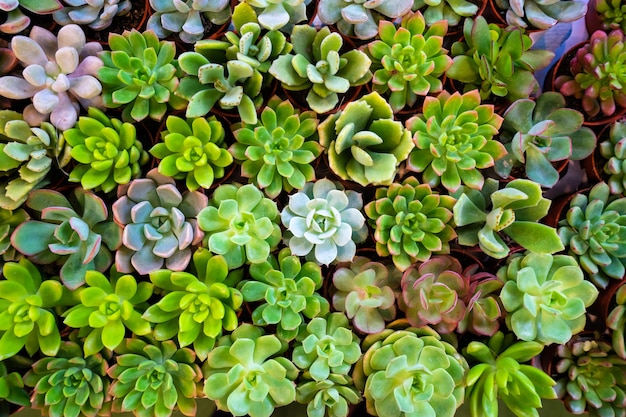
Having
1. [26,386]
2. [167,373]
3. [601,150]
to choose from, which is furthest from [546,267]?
[26,386]

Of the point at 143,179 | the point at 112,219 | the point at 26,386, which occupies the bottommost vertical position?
the point at 26,386

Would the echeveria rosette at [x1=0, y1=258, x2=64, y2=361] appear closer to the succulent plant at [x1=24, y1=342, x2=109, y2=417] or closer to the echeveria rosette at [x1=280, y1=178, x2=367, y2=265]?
the succulent plant at [x1=24, y1=342, x2=109, y2=417]

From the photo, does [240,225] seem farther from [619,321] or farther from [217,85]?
[619,321]

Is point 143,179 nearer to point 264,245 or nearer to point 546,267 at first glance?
point 264,245

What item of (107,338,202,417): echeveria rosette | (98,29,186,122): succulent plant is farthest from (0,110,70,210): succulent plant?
(107,338,202,417): echeveria rosette

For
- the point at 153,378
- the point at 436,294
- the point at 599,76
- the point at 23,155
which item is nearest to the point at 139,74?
the point at 23,155

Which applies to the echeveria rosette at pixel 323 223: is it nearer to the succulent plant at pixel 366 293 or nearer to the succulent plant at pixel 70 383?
the succulent plant at pixel 366 293
